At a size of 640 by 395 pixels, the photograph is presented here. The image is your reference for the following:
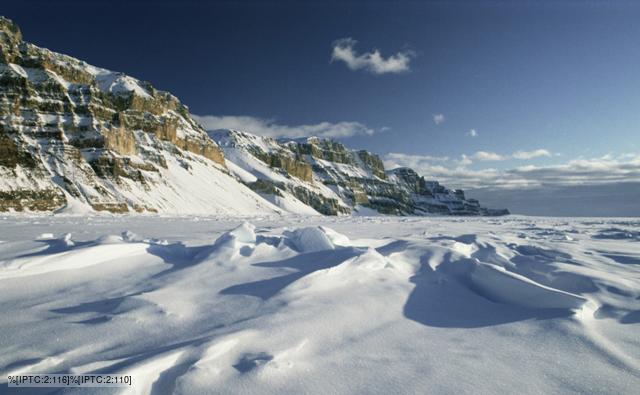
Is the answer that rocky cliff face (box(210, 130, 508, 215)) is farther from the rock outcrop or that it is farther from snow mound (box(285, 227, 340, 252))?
snow mound (box(285, 227, 340, 252))

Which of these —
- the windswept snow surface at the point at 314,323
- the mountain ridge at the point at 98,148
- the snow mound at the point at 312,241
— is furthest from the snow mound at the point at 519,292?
the mountain ridge at the point at 98,148

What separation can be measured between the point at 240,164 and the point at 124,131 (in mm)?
62017

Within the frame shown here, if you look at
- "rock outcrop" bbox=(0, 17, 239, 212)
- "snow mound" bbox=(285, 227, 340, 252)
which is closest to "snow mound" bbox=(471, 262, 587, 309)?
"snow mound" bbox=(285, 227, 340, 252)

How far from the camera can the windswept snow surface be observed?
6.70 ft

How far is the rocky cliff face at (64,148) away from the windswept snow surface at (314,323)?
145ft

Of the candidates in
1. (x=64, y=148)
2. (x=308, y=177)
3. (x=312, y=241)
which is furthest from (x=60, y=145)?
(x=308, y=177)

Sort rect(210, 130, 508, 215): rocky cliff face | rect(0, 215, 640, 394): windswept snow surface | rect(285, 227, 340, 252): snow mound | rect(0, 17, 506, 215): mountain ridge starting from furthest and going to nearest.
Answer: rect(210, 130, 508, 215): rocky cliff face, rect(0, 17, 506, 215): mountain ridge, rect(285, 227, 340, 252): snow mound, rect(0, 215, 640, 394): windswept snow surface

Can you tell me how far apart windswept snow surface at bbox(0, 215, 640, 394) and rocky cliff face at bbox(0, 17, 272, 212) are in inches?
1745

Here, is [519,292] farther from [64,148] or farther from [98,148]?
[98,148]

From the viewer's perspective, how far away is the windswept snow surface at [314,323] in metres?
2.04

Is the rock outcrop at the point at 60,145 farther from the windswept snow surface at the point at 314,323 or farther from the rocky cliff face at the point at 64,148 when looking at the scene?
the windswept snow surface at the point at 314,323

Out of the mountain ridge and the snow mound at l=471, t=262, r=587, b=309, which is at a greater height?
the mountain ridge

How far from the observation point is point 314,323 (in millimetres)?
2809

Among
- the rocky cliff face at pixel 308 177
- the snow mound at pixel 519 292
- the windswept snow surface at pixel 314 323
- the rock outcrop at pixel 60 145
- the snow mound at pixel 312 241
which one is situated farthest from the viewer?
the rocky cliff face at pixel 308 177
